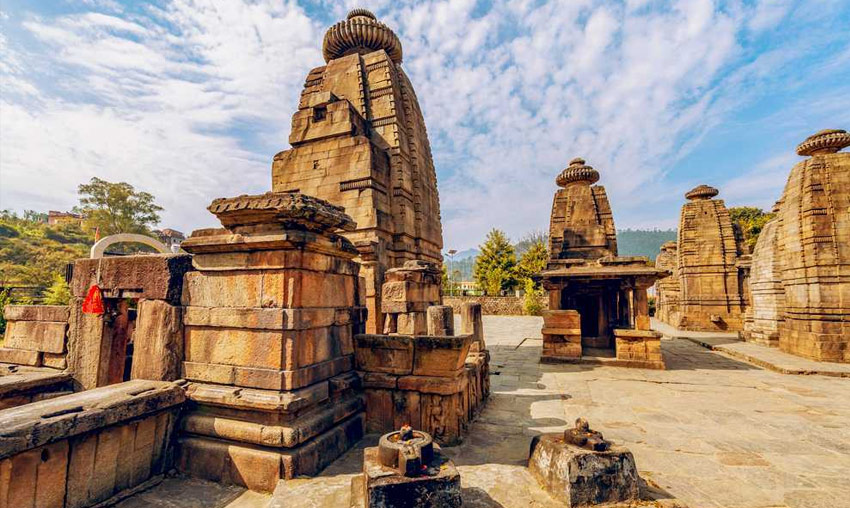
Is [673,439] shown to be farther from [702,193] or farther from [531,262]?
[531,262]

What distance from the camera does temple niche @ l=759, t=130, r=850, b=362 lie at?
9.28 metres

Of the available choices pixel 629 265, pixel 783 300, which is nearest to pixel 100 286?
pixel 629 265

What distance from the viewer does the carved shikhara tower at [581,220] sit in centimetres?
1232

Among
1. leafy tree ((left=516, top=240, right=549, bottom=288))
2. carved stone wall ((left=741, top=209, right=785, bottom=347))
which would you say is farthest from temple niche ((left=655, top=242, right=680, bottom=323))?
leafy tree ((left=516, top=240, right=549, bottom=288))

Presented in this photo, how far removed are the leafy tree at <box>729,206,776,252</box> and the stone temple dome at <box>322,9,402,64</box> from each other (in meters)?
32.4

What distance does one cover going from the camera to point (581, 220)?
41.8ft

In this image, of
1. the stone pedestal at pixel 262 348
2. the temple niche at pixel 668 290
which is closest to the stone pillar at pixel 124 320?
the stone pedestal at pixel 262 348

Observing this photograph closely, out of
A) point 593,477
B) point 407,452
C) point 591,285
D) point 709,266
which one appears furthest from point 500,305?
point 407,452

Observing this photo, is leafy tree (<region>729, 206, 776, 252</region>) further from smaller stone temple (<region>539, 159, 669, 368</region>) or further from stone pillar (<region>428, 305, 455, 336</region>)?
stone pillar (<region>428, 305, 455, 336</region>)

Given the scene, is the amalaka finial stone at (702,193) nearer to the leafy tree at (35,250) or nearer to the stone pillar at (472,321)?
the stone pillar at (472,321)

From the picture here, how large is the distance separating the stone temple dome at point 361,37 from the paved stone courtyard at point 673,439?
9.15 m

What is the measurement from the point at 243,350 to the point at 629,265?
9606 millimetres

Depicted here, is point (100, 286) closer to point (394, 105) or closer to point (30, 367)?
point (30, 367)

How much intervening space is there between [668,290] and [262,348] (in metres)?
25.2
